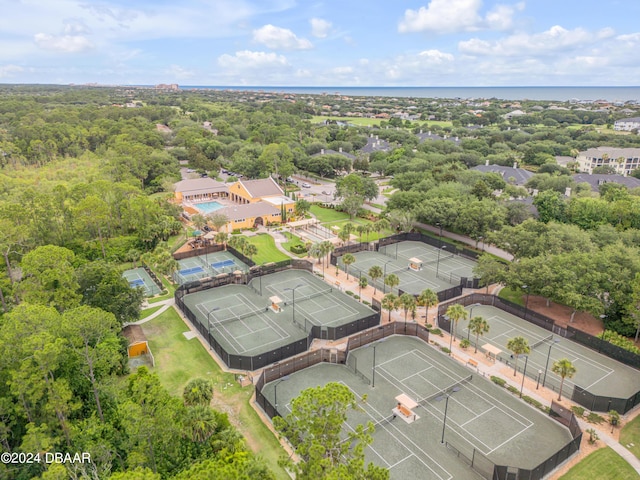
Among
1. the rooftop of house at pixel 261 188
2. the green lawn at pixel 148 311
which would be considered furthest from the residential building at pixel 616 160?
the green lawn at pixel 148 311

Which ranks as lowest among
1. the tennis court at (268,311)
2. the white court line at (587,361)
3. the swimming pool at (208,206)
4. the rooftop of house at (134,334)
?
the white court line at (587,361)

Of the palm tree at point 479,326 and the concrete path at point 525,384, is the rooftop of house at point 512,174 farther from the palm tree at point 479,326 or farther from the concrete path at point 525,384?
the concrete path at point 525,384

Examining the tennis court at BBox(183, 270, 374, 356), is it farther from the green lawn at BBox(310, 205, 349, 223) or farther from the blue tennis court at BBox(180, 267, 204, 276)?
the green lawn at BBox(310, 205, 349, 223)

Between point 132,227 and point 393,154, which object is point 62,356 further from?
point 393,154

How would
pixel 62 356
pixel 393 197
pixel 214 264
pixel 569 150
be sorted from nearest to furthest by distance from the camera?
pixel 62 356, pixel 214 264, pixel 393 197, pixel 569 150

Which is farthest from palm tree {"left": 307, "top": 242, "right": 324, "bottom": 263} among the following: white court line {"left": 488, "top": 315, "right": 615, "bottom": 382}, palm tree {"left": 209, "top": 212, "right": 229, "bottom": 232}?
white court line {"left": 488, "top": 315, "right": 615, "bottom": 382}

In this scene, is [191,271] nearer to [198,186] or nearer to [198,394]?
[198,394]

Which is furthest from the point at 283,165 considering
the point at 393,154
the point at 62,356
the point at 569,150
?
the point at 569,150
